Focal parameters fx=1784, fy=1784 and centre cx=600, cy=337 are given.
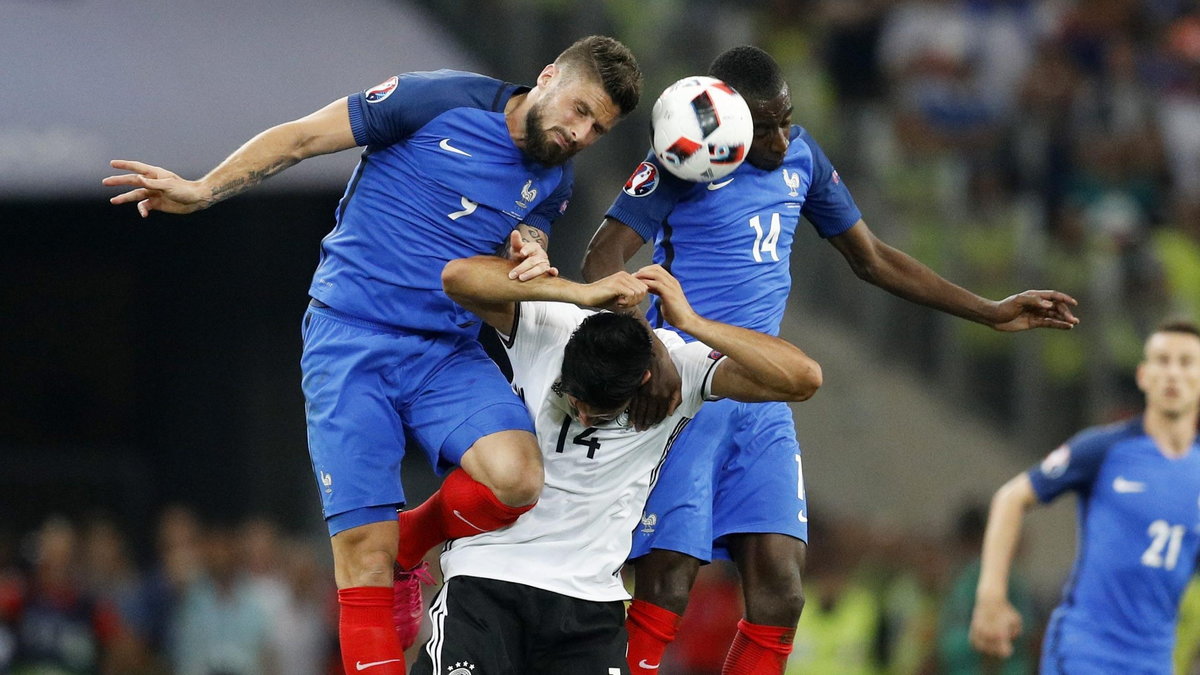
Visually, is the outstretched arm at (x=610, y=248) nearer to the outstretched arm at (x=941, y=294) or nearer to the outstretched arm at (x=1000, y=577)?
the outstretched arm at (x=941, y=294)

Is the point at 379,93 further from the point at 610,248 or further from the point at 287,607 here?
the point at 287,607

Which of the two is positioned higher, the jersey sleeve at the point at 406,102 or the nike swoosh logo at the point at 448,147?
the jersey sleeve at the point at 406,102

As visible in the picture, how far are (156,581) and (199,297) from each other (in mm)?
3471

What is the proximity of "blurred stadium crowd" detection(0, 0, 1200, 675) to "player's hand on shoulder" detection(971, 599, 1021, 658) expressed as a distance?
2.53 meters

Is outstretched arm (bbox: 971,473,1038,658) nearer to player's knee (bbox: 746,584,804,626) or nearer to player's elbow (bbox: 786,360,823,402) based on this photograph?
player's knee (bbox: 746,584,804,626)

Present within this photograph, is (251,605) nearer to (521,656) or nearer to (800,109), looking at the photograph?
(800,109)

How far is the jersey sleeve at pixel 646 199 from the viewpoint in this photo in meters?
6.12

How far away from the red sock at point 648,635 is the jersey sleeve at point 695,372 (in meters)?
0.76

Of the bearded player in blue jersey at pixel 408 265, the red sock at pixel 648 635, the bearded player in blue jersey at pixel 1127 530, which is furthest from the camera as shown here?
the bearded player in blue jersey at pixel 1127 530

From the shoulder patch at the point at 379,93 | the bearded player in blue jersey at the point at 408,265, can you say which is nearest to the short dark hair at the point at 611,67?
the bearded player in blue jersey at the point at 408,265

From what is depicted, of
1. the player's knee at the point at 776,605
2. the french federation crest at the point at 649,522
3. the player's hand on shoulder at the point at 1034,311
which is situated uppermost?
the player's hand on shoulder at the point at 1034,311

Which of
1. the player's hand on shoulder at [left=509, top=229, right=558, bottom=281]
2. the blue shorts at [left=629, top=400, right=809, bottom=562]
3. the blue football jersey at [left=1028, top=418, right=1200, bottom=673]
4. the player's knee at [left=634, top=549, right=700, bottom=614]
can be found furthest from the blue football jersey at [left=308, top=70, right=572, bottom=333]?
the blue football jersey at [left=1028, top=418, right=1200, bottom=673]

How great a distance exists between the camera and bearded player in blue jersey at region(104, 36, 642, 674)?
19.1ft

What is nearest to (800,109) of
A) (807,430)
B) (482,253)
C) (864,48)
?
(864,48)
